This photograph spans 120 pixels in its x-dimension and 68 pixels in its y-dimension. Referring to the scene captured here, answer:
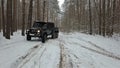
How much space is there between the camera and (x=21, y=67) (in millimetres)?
11727

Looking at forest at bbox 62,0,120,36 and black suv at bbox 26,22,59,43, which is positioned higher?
forest at bbox 62,0,120,36

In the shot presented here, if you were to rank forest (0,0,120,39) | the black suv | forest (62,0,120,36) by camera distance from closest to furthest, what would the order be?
the black suv, forest (0,0,120,39), forest (62,0,120,36)

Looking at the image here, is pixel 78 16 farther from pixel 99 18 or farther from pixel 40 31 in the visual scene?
pixel 40 31

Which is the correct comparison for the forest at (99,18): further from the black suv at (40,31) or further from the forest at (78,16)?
the black suv at (40,31)

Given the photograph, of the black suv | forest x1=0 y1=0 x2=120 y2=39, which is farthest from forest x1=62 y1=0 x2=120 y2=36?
the black suv

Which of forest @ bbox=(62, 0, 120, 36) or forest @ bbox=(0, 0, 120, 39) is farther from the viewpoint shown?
forest @ bbox=(62, 0, 120, 36)

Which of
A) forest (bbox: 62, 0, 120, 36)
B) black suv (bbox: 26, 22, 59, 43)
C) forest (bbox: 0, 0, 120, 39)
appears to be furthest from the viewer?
forest (bbox: 62, 0, 120, 36)

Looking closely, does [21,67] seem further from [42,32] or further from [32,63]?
[42,32]

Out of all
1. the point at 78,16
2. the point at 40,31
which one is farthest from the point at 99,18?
the point at 78,16

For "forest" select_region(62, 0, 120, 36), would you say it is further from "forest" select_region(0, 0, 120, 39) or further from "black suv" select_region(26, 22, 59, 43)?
"black suv" select_region(26, 22, 59, 43)

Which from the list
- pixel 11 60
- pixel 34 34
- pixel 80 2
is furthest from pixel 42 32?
pixel 80 2

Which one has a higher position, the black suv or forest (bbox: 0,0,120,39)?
forest (bbox: 0,0,120,39)

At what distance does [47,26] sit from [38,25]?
3.48 ft

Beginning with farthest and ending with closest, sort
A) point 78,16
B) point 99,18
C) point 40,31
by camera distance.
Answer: point 78,16 < point 99,18 < point 40,31
